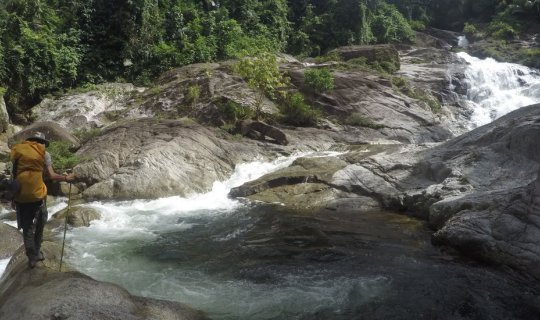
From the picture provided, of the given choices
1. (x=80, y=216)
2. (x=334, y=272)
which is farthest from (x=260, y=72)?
(x=334, y=272)

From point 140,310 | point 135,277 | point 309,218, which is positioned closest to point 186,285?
point 135,277

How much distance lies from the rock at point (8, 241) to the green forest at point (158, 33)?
12595mm

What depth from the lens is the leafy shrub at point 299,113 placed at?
23.8 metres

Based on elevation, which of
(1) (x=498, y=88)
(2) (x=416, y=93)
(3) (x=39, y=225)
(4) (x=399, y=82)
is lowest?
(2) (x=416, y=93)

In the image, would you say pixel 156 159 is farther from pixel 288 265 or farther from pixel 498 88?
pixel 498 88

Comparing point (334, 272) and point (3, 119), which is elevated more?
point (334, 272)

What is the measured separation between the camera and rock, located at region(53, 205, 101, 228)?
1236 centimetres

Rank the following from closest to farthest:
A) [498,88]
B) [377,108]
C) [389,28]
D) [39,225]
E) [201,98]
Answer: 1. [39,225]
2. [201,98]
3. [377,108]
4. [498,88]
5. [389,28]

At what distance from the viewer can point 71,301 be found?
18.4 ft

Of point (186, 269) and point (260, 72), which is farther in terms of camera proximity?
point (260, 72)

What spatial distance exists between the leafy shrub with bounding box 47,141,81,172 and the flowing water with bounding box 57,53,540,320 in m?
2.86

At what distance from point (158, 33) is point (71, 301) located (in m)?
28.1

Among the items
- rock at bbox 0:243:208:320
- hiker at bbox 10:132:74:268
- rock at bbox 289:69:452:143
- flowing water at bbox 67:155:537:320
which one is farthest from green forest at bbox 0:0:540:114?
rock at bbox 0:243:208:320

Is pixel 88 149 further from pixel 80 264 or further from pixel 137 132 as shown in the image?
pixel 80 264
